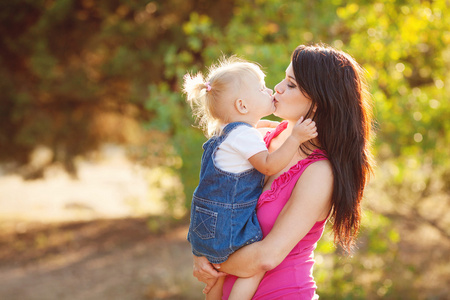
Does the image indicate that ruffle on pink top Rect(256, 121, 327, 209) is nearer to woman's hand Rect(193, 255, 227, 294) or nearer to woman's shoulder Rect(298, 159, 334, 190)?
woman's shoulder Rect(298, 159, 334, 190)

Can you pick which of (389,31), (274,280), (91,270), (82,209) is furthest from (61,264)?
(274,280)

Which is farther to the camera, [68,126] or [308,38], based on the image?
[68,126]

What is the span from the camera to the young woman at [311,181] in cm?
198

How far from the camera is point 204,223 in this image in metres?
2.08

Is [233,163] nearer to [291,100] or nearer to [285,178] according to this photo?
[285,178]

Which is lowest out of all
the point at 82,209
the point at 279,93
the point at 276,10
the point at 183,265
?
the point at 279,93

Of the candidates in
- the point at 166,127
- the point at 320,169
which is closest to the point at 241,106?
the point at 320,169

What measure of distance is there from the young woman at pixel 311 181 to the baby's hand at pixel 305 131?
88 millimetres

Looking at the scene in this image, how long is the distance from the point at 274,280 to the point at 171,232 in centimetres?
856

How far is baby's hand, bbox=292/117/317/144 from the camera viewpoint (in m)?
1.99

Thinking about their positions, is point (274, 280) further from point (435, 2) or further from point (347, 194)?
point (435, 2)

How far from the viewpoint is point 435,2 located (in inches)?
214

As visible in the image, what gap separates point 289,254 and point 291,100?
25.3 inches

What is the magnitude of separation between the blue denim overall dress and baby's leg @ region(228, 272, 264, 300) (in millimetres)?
124
